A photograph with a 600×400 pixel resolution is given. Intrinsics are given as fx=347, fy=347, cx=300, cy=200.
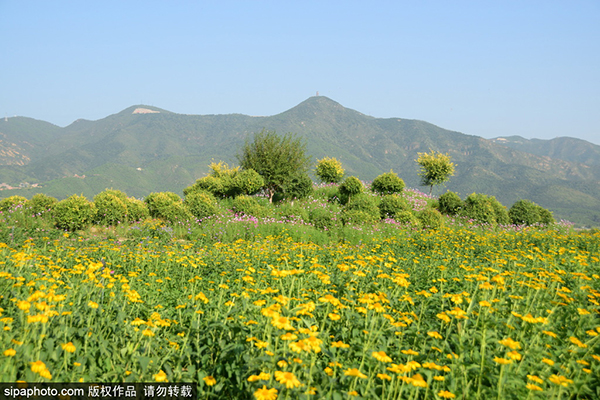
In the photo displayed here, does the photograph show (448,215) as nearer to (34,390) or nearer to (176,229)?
(176,229)

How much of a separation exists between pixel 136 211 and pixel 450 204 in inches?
593

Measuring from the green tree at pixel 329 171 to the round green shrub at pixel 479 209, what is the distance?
717 centimetres

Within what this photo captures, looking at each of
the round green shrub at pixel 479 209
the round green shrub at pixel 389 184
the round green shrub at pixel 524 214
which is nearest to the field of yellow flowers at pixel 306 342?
the round green shrub at pixel 479 209

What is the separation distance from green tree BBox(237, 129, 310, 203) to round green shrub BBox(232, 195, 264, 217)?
3.38 metres

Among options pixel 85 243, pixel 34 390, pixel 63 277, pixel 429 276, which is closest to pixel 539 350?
pixel 429 276

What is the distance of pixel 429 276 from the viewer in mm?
5930

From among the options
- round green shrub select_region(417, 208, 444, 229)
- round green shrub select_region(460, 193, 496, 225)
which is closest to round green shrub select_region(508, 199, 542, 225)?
round green shrub select_region(460, 193, 496, 225)

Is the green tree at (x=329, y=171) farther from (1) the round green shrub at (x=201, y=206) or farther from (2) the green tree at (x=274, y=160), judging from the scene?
(1) the round green shrub at (x=201, y=206)

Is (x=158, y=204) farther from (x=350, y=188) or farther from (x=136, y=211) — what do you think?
(x=350, y=188)

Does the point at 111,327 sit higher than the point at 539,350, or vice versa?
the point at 539,350

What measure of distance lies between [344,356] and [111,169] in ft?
669

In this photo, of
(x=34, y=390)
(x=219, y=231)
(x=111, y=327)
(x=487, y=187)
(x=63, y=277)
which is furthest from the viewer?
(x=487, y=187)

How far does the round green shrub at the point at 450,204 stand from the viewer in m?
18.2

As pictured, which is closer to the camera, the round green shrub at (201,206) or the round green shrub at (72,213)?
the round green shrub at (72,213)
